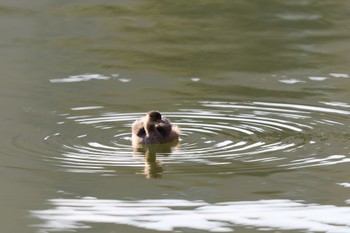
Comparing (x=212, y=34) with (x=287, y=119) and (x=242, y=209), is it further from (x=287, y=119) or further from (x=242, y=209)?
(x=242, y=209)

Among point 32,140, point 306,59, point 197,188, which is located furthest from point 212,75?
point 197,188

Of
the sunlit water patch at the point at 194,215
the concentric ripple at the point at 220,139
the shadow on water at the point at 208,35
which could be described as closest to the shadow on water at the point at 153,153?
the concentric ripple at the point at 220,139

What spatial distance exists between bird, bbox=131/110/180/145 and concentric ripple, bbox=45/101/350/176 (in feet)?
0.32

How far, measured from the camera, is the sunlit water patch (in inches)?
276

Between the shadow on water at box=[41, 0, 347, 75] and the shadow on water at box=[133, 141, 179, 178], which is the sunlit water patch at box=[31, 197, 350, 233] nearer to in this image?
the shadow on water at box=[133, 141, 179, 178]

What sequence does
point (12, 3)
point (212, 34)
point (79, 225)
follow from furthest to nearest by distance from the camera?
point (12, 3), point (212, 34), point (79, 225)

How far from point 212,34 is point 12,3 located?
3.02 meters

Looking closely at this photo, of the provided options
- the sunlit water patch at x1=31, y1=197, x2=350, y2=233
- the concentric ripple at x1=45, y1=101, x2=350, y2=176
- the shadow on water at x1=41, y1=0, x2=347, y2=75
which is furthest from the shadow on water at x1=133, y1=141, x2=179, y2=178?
the shadow on water at x1=41, y1=0, x2=347, y2=75

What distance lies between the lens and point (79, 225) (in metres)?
7.05

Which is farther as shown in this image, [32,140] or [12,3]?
[12,3]

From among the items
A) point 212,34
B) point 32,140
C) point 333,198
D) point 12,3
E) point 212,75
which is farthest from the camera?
point 12,3

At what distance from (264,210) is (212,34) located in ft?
21.7

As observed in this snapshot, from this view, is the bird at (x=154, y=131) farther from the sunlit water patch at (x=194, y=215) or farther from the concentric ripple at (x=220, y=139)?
the sunlit water patch at (x=194, y=215)

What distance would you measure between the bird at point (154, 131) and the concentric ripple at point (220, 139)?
0.10m
